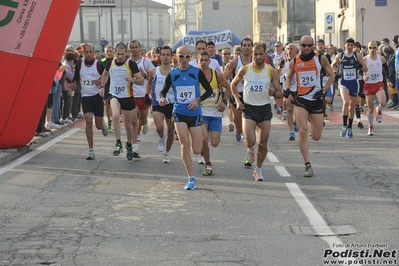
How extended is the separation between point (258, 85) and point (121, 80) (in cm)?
318

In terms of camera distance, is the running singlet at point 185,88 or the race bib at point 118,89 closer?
the running singlet at point 185,88

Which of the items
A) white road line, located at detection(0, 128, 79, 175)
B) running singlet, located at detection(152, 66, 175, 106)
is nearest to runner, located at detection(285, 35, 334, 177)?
running singlet, located at detection(152, 66, 175, 106)

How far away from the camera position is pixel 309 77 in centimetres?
1253

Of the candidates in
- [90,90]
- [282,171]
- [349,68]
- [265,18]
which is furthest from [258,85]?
[265,18]

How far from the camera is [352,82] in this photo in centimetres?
1784

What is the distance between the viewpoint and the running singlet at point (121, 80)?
47.6 feet

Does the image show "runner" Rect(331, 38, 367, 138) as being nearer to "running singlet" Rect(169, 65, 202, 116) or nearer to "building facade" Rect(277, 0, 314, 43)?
"running singlet" Rect(169, 65, 202, 116)

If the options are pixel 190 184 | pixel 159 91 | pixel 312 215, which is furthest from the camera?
pixel 159 91

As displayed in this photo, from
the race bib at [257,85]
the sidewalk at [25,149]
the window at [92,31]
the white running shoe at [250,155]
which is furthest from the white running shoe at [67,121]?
the window at [92,31]

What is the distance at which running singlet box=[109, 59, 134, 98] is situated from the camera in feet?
47.6
